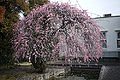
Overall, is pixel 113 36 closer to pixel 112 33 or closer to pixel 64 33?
pixel 112 33

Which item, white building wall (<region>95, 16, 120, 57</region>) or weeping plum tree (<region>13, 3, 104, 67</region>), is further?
white building wall (<region>95, 16, 120, 57</region>)

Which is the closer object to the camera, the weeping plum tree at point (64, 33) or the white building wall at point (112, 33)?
the weeping plum tree at point (64, 33)

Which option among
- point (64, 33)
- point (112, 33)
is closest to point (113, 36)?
point (112, 33)

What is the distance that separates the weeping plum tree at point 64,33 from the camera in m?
4.57

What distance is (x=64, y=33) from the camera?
457 cm

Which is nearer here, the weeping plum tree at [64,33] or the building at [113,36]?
the weeping plum tree at [64,33]

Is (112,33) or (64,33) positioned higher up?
(112,33)

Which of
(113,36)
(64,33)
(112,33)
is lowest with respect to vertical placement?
(64,33)

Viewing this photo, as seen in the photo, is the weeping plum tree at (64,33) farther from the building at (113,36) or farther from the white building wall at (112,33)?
the white building wall at (112,33)

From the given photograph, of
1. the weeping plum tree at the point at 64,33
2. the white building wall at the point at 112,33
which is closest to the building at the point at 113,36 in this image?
the white building wall at the point at 112,33

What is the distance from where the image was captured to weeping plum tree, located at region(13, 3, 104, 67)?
15.0 ft

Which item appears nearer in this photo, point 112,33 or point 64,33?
point 64,33

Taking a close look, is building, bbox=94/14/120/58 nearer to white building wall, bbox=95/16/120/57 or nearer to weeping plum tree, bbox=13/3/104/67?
white building wall, bbox=95/16/120/57

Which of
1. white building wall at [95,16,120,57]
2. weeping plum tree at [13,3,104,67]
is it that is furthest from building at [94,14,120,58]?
weeping plum tree at [13,3,104,67]
